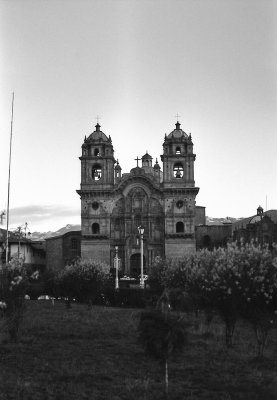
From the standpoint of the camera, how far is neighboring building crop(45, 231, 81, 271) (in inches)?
3358

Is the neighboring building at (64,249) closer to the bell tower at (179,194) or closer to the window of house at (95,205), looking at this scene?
the window of house at (95,205)

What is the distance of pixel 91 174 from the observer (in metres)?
80.9

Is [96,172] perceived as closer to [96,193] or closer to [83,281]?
[96,193]

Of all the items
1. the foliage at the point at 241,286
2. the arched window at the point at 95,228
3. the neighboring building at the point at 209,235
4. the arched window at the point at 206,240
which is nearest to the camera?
the foliage at the point at 241,286

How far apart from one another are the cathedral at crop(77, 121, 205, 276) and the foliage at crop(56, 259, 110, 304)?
3492 cm

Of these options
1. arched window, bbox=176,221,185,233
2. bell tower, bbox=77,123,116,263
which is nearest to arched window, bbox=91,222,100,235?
bell tower, bbox=77,123,116,263

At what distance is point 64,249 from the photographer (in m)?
85.6

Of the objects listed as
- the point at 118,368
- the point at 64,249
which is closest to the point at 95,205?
the point at 64,249

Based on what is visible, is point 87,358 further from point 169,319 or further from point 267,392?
point 267,392

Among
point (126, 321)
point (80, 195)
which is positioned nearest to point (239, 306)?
point (126, 321)

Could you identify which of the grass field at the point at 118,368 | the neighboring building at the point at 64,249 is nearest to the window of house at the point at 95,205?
the neighboring building at the point at 64,249

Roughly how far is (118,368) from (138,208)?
61.6 meters

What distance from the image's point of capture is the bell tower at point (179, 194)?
77375 millimetres

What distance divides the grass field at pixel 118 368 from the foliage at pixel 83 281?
44.0 ft
